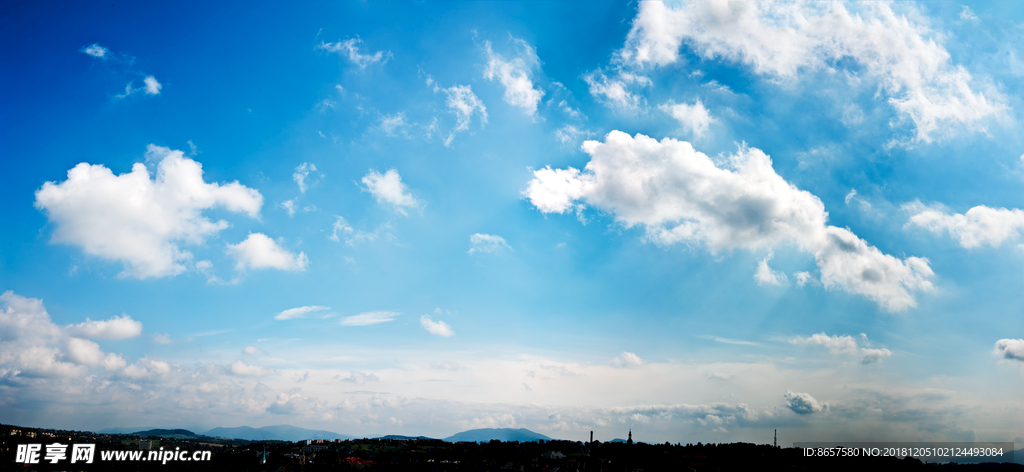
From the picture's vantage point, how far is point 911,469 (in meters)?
199

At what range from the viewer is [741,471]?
199375mm

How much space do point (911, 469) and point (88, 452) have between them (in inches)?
10655

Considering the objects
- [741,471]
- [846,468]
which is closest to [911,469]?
[846,468]

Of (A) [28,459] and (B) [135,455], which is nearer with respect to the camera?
(A) [28,459]

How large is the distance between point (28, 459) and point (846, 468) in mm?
266083

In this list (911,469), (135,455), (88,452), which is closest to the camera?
(88,452)

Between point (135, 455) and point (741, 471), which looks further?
point (741, 471)

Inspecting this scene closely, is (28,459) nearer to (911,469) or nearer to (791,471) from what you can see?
(791,471)

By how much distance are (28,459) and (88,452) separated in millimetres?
20265

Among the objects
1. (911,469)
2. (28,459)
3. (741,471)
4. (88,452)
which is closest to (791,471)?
(741,471)

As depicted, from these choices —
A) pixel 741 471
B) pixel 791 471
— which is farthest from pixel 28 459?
pixel 791 471

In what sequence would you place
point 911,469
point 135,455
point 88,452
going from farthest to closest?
point 911,469, point 135,455, point 88,452

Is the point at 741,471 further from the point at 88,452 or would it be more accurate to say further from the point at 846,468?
the point at 88,452

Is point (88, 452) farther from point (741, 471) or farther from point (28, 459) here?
point (741, 471)
